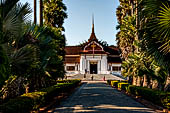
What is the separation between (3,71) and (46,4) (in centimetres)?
2032

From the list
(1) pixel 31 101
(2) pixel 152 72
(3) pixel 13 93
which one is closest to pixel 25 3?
(1) pixel 31 101

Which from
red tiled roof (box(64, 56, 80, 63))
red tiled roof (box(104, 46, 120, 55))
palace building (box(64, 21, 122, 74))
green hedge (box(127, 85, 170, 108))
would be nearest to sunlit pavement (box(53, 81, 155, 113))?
green hedge (box(127, 85, 170, 108))

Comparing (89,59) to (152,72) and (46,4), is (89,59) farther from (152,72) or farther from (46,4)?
(152,72)

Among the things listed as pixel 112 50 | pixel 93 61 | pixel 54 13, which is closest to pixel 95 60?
pixel 93 61

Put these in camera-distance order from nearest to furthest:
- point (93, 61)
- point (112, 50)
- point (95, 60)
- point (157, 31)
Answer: point (157, 31)
point (95, 60)
point (93, 61)
point (112, 50)

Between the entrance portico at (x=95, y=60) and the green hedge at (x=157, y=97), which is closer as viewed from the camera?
the green hedge at (x=157, y=97)

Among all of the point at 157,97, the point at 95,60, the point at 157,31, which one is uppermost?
the point at 95,60

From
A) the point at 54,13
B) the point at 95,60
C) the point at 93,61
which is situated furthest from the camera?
the point at 93,61

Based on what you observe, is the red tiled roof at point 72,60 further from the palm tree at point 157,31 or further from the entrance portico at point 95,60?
the palm tree at point 157,31

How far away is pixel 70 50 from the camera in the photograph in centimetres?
5619

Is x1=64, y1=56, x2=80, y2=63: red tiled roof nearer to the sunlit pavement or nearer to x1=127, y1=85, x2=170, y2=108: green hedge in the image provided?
the sunlit pavement

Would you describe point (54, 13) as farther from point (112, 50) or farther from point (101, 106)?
point (112, 50)

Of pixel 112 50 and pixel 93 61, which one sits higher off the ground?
pixel 112 50

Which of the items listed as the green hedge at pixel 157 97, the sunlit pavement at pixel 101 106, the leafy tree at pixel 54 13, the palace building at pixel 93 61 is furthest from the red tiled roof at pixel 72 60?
the green hedge at pixel 157 97
